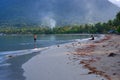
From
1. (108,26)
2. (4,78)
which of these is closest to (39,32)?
(108,26)

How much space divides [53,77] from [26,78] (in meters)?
1.59

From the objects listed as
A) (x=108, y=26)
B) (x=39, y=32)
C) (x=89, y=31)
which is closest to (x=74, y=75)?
(x=108, y=26)

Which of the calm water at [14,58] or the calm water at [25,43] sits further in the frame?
the calm water at [25,43]

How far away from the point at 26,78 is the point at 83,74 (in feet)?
10.0

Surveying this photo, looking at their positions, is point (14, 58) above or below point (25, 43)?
above

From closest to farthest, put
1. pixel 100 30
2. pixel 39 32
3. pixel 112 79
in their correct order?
pixel 112 79 < pixel 100 30 < pixel 39 32

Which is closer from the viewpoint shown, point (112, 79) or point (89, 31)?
point (112, 79)

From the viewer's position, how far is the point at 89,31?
168 metres

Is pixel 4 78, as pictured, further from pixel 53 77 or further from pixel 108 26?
pixel 108 26

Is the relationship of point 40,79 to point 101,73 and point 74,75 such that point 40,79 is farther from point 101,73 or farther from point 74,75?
point 101,73

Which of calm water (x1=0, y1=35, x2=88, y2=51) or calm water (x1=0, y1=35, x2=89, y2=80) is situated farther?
calm water (x1=0, y1=35, x2=88, y2=51)

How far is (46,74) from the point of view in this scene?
15.8m

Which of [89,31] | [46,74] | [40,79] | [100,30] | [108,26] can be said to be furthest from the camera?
[89,31]

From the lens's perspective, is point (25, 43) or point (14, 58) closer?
point (14, 58)
